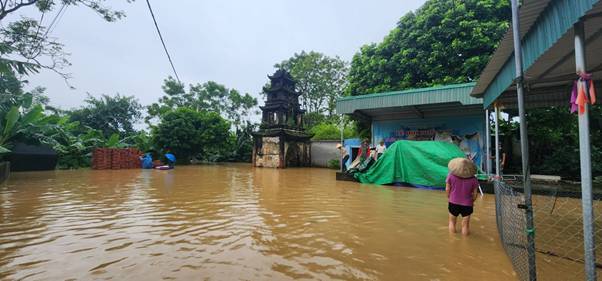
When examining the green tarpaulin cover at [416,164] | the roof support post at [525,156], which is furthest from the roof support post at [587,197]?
the green tarpaulin cover at [416,164]

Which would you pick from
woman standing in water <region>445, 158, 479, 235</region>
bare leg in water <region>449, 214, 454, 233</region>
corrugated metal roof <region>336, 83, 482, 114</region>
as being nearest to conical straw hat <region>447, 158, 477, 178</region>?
woman standing in water <region>445, 158, 479, 235</region>

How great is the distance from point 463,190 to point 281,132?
65.6 ft

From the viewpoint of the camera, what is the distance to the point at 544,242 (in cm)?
401

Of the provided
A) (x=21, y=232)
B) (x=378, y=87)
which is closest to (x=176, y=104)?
(x=378, y=87)

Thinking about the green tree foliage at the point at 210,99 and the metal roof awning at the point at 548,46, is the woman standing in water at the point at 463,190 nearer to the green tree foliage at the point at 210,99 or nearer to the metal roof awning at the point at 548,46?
the metal roof awning at the point at 548,46

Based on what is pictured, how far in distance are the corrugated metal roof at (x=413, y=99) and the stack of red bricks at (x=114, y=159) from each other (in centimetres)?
1508

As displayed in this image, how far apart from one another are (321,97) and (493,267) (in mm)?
30846

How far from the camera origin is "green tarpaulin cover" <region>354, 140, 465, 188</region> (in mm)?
9320

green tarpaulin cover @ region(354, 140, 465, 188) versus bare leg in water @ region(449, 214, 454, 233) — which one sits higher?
green tarpaulin cover @ region(354, 140, 465, 188)

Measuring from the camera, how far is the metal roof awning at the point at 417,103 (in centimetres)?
1039

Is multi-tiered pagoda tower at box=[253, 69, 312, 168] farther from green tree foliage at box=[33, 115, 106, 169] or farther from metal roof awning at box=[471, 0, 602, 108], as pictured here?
metal roof awning at box=[471, 0, 602, 108]

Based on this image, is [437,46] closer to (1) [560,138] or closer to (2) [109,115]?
(1) [560,138]

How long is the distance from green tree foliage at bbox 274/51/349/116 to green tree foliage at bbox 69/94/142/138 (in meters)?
20.7

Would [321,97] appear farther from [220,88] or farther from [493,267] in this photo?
[493,267]
